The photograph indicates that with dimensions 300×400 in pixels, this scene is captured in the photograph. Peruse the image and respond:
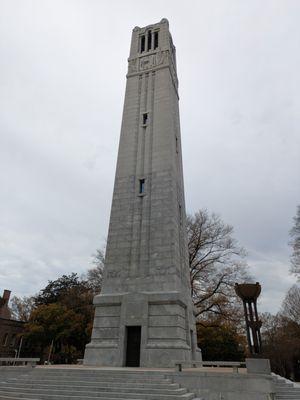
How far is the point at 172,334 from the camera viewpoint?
51.2 feet

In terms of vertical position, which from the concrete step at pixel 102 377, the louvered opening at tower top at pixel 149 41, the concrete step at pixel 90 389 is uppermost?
the louvered opening at tower top at pixel 149 41

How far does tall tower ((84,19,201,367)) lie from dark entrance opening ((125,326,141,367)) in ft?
0.15

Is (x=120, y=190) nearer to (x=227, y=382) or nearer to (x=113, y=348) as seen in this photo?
(x=113, y=348)

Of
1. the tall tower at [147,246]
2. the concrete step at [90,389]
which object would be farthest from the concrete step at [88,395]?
the tall tower at [147,246]

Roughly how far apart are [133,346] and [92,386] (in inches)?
224


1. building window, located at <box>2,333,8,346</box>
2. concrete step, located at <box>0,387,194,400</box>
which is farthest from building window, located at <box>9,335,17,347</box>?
concrete step, located at <box>0,387,194,400</box>

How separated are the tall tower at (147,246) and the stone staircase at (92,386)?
13.2ft

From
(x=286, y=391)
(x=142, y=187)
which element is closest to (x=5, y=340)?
(x=142, y=187)

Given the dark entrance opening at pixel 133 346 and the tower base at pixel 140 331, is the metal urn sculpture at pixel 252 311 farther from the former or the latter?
the dark entrance opening at pixel 133 346

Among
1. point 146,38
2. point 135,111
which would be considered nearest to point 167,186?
→ point 135,111

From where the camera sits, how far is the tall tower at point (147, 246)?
1602 centimetres

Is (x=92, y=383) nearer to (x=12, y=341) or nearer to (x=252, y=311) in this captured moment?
(x=252, y=311)

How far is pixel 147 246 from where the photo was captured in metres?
18.5

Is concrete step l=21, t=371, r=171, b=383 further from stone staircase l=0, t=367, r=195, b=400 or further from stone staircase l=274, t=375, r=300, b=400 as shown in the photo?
stone staircase l=274, t=375, r=300, b=400
